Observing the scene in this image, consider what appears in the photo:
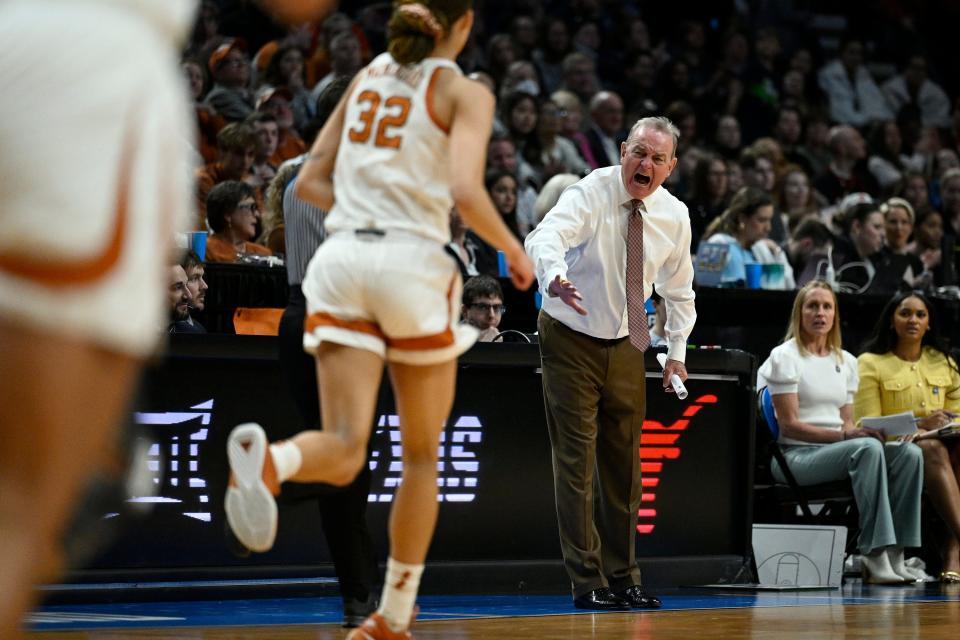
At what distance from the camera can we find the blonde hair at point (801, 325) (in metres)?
9.20

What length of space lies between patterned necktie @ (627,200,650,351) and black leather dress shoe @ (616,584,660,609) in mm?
1089

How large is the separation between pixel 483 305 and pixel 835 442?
236 centimetres

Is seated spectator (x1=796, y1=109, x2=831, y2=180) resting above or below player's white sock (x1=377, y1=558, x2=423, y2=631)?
above

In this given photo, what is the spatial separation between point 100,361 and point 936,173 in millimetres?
14152

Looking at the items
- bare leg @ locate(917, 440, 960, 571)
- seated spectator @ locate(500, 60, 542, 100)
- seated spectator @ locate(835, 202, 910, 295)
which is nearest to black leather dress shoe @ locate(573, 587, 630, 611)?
bare leg @ locate(917, 440, 960, 571)

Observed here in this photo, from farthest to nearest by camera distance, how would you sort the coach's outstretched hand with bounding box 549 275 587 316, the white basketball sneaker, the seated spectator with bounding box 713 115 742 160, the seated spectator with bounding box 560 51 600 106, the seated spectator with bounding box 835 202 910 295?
the seated spectator with bounding box 713 115 742 160, the seated spectator with bounding box 560 51 600 106, the seated spectator with bounding box 835 202 910 295, the coach's outstretched hand with bounding box 549 275 587 316, the white basketball sneaker

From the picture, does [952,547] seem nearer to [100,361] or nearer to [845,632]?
[845,632]

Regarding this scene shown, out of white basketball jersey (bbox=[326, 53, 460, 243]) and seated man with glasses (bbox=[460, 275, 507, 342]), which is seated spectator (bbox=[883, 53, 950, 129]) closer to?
seated man with glasses (bbox=[460, 275, 507, 342])

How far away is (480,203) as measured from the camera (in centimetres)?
423

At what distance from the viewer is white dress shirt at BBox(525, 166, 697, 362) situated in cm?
697

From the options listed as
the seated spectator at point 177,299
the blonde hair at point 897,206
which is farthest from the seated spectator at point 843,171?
the seated spectator at point 177,299

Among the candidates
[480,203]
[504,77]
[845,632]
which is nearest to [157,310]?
[480,203]

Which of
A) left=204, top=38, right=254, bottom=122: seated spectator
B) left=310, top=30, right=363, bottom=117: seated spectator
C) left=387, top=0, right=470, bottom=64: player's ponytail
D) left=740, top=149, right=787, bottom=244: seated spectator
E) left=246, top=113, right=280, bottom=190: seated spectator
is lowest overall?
left=387, top=0, right=470, bottom=64: player's ponytail

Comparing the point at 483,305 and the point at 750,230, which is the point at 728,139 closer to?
the point at 750,230
